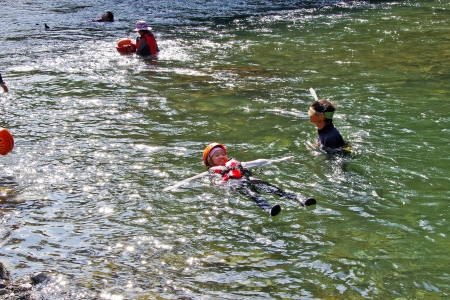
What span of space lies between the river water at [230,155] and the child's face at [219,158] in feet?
1.14

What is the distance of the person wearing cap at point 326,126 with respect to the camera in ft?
28.0

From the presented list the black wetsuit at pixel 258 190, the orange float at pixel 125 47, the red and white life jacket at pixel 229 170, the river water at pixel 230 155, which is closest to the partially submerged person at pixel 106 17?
the river water at pixel 230 155

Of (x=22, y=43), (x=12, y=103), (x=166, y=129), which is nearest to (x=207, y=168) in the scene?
(x=166, y=129)

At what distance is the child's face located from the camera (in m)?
8.08

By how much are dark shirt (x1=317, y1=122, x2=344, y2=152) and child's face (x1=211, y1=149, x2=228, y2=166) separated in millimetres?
1655

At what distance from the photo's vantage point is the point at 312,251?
605 cm

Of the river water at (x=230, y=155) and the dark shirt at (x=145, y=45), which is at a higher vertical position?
the dark shirt at (x=145, y=45)

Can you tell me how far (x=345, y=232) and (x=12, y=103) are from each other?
8589 millimetres

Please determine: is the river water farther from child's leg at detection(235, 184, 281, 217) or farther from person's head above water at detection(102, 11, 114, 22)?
person's head above water at detection(102, 11, 114, 22)

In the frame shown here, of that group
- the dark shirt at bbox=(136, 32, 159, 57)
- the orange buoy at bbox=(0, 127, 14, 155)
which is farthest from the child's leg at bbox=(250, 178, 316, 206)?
the dark shirt at bbox=(136, 32, 159, 57)

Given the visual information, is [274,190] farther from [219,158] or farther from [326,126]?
[326,126]

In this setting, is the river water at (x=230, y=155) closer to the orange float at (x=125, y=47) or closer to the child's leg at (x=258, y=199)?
the child's leg at (x=258, y=199)

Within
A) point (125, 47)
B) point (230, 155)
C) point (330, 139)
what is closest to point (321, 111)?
point (330, 139)

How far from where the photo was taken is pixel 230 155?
8.94 meters
